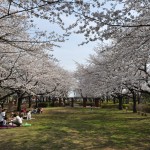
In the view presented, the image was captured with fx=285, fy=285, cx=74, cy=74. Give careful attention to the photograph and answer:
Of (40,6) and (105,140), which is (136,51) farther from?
(40,6)

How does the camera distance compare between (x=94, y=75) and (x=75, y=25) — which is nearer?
(x=75, y=25)

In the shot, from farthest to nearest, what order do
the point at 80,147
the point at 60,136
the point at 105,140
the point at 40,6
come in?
the point at 60,136 → the point at 105,140 → the point at 80,147 → the point at 40,6

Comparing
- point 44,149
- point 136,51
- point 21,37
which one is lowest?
point 44,149

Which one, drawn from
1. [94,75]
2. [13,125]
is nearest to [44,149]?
[13,125]

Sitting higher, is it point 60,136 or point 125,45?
point 125,45

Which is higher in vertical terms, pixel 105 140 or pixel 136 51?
pixel 136 51

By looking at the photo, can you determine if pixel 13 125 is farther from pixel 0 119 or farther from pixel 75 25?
pixel 75 25

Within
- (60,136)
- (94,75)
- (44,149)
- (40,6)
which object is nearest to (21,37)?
(60,136)

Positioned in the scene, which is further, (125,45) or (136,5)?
(125,45)

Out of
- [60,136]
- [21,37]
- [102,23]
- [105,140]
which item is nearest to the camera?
[102,23]

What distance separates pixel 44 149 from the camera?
977cm

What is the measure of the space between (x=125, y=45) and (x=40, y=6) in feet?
16.7

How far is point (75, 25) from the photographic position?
8633 millimetres

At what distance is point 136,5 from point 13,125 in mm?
10733
